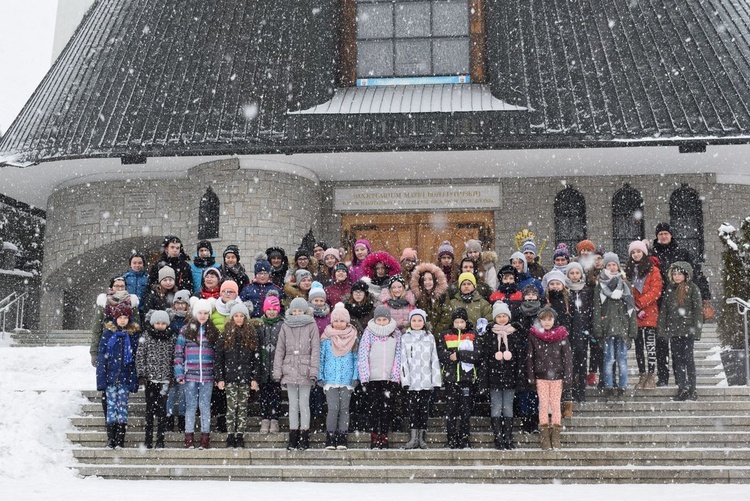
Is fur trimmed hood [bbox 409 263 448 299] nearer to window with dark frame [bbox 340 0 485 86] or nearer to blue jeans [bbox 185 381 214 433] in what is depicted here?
blue jeans [bbox 185 381 214 433]

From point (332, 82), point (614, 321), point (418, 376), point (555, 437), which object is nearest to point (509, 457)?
point (555, 437)

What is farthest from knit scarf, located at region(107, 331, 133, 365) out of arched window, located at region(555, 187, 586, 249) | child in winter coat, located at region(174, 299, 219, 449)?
arched window, located at region(555, 187, 586, 249)

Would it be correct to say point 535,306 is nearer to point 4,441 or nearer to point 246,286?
point 246,286

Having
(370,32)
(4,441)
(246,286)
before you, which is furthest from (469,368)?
(370,32)

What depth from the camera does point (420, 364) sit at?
8.06 metres

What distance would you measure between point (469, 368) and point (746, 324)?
13.4ft

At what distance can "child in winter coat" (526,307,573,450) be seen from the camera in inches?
311

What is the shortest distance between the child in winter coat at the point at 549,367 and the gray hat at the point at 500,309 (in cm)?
30

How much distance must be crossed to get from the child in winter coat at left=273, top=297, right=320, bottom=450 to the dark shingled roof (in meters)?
5.01

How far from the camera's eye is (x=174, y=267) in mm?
9688

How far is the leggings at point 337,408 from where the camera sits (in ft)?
26.5

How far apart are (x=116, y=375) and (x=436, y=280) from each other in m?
3.45

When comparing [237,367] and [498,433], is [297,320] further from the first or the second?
[498,433]

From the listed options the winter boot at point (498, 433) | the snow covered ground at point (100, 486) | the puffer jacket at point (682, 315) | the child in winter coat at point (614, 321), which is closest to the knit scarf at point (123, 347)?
the snow covered ground at point (100, 486)
